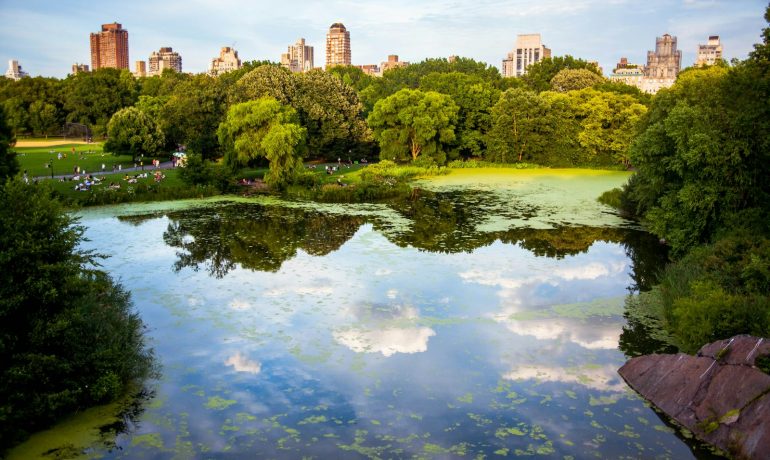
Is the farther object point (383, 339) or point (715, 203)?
point (715, 203)

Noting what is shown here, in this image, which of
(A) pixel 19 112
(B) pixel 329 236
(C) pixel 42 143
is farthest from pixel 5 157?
(A) pixel 19 112

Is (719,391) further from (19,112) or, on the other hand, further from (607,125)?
(19,112)

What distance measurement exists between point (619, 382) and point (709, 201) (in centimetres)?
941

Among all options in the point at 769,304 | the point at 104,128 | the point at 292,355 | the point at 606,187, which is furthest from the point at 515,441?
the point at 104,128

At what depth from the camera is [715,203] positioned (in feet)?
65.5

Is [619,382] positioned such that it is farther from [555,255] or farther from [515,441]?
[555,255]

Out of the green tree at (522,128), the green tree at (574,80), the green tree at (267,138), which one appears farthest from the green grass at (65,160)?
the green tree at (574,80)

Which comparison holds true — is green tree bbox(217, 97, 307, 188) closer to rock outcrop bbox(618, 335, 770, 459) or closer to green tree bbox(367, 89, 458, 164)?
green tree bbox(367, 89, 458, 164)

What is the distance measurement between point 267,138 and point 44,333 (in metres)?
28.8

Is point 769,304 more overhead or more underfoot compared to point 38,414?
more overhead

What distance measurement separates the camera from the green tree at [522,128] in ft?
182

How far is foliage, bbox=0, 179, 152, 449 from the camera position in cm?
1049

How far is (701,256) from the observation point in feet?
59.4

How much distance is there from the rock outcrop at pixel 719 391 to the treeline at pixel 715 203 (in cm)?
152
